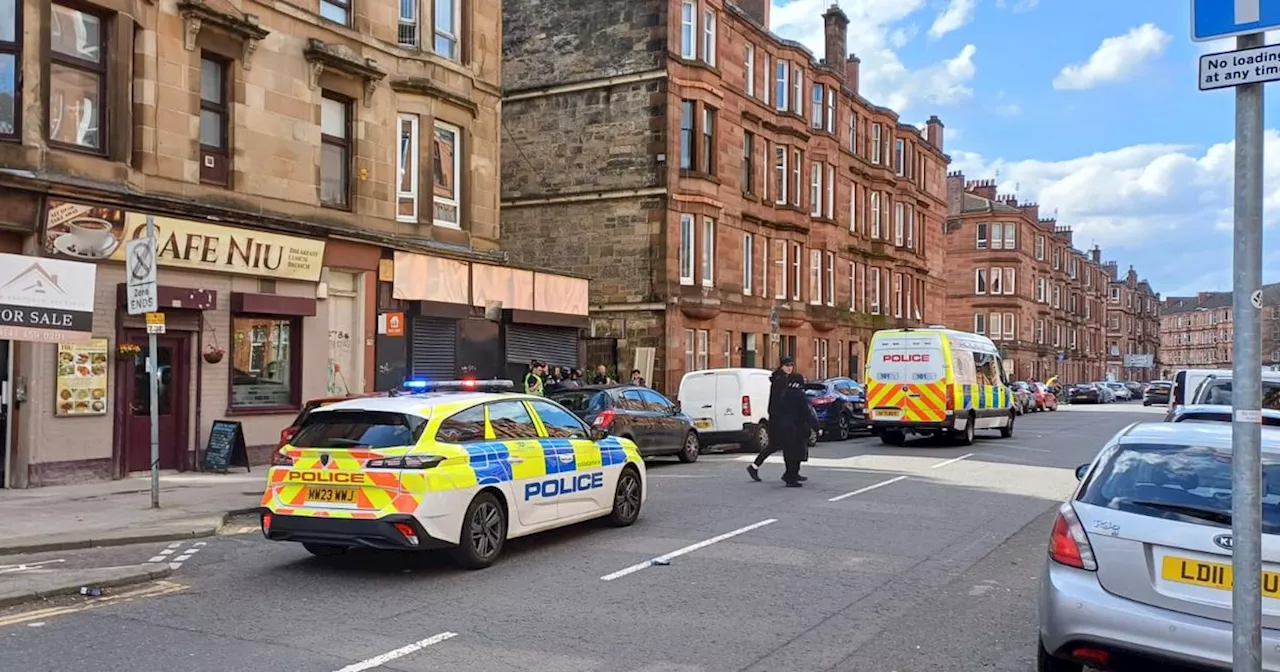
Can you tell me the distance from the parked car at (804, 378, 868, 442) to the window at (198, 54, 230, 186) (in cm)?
1403

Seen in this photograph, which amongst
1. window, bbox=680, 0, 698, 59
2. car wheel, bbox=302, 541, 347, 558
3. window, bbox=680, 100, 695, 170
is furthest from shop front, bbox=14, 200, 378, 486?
window, bbox=680, 0, 698, 59

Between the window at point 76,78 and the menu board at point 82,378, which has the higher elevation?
the window at point 76,78

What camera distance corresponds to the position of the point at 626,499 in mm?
11219

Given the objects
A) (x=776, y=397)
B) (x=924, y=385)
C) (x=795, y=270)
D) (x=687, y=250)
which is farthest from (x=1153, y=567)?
(x=795, y=270)

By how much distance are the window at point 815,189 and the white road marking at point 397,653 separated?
35.3 metres

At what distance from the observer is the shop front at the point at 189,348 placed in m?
14.2

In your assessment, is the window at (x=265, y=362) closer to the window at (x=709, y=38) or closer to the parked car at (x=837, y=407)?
the parked car at (x=837, y=407)

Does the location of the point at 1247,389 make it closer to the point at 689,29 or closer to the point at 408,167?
the point at 408,167

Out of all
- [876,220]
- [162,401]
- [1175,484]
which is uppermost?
[876,220]

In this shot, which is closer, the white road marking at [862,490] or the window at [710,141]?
the white road marking at [862,490]

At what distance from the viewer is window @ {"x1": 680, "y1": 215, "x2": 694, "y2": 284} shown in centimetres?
3138

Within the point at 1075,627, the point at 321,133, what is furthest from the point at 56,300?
the point at 1075,627

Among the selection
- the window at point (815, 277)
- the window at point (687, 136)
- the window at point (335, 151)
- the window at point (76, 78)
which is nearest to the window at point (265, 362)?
the window at point (335, 151)

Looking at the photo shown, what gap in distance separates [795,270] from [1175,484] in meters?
33.4
